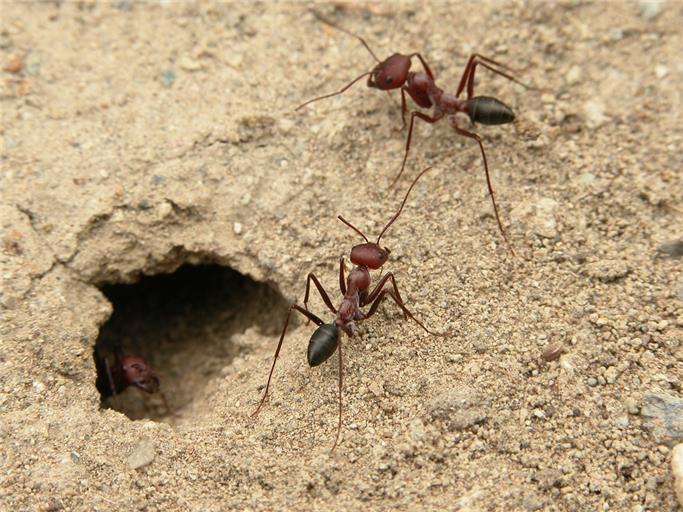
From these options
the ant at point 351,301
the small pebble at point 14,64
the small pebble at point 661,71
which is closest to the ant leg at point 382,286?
the ant at point 351,301

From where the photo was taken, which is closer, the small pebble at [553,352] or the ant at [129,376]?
the small pebble at [553,352]

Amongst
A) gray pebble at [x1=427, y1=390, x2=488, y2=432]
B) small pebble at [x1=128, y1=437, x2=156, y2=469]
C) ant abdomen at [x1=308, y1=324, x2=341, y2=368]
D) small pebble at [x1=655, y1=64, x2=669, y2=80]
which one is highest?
small pebble at [x1=655, y1=64, x2=669, y2=80]

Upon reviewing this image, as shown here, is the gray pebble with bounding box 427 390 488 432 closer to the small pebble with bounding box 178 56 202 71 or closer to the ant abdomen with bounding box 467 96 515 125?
the ant abdomen with bounding box 467 96 515 125

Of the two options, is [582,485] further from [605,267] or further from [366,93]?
[366,93]

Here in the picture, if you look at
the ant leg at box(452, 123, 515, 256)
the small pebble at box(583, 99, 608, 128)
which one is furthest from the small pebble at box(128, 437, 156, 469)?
the small pebble at box(583, 99, 608, 128)

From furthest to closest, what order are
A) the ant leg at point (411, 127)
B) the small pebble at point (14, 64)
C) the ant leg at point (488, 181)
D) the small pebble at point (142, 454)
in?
the small pebble at point (14, 64) < the ant leg at point (411, 127) < the ant leg at point (488, 181) < the small pebble at point (142, 454)

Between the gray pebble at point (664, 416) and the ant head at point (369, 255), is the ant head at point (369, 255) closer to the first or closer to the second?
the ant head at point (369, 255)
